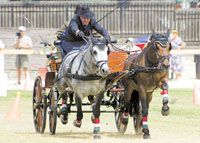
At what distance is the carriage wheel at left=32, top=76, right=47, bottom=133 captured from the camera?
62.6 feet

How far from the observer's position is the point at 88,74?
1773cm

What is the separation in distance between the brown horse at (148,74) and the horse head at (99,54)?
1.27 meters

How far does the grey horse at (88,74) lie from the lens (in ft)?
56.8

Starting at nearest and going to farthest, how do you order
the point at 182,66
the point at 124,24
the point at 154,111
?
1. the point at 154,111
2. the point at 182,66
3. the point at 124,24

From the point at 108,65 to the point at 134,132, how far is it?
166 centimetres

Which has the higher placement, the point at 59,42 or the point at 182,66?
the point at 59,42

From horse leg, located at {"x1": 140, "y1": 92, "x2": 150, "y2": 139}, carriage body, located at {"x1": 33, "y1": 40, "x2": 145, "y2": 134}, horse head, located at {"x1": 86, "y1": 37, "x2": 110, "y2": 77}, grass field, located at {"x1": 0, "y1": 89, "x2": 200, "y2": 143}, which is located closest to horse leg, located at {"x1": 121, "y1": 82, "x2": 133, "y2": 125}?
carriage body, located at {"x1": 33, "y1": 40, "x2": 145, "y2": 134}

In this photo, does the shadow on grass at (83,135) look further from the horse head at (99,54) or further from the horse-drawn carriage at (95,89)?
the horse head at (99,54)

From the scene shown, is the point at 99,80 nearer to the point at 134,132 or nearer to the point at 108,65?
the point at 108,65

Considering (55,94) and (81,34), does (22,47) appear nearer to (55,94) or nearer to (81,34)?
(55,94)

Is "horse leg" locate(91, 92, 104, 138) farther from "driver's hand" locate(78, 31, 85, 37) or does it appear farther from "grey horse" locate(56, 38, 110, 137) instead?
"driver's hand" locate(78, 31, 85, 37)

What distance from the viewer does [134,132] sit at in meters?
19.7

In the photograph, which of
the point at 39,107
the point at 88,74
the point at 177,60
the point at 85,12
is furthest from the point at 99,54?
the point at 177,60

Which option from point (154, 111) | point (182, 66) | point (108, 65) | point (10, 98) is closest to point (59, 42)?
point (108, 65)
